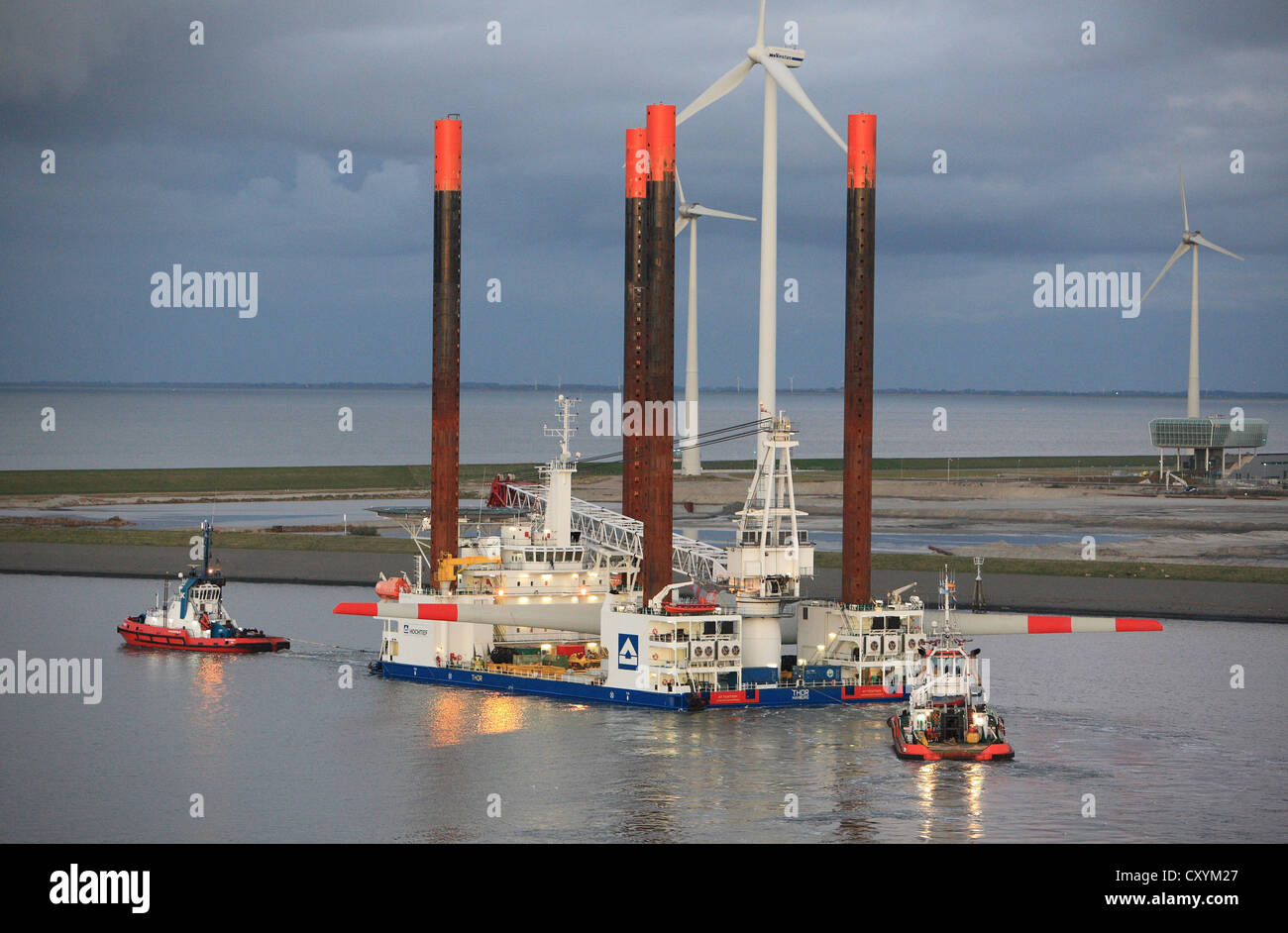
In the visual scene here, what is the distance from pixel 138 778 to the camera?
2687 inches

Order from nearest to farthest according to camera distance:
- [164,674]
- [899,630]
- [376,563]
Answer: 1. [899,630]
2. [164,674]
3. [376,563]

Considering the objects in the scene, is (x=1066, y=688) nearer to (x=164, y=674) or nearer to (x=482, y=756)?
(x=482, y=756)

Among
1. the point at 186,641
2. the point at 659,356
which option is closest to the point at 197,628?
the point at 186,641

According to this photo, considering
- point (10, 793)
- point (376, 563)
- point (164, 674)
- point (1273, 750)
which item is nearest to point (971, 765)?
point (1273, 750)

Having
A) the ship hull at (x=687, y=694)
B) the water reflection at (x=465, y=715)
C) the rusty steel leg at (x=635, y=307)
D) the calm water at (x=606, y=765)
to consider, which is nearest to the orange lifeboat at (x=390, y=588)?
the calm water at (x=606, y=765)

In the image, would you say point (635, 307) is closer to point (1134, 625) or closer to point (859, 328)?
point (859, 328)

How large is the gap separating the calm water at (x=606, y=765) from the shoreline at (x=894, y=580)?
62.9ft

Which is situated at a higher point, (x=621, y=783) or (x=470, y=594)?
(x=470, y=594)

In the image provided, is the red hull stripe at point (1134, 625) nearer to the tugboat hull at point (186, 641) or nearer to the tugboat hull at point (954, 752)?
the tugboat hull at point (954, 752)

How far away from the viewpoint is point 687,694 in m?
83.6

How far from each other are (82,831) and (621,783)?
20.2m

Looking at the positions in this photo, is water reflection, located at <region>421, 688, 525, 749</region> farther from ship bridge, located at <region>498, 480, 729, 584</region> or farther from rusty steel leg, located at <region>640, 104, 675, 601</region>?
ship bridge, located at <region>498, 480, 729, 584</region>

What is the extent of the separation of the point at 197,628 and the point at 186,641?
1.34 metres

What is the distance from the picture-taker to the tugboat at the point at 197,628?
347ft
